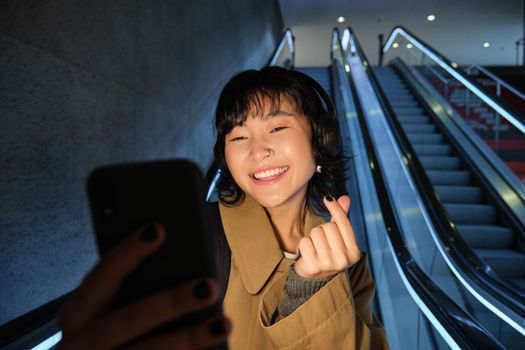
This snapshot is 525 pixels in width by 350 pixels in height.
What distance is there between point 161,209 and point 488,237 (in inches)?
173

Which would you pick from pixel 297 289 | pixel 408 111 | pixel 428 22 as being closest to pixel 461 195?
pixel 408 111

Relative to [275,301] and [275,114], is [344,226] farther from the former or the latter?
[275,114]

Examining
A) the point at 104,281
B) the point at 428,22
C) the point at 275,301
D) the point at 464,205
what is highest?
the point at 428,22

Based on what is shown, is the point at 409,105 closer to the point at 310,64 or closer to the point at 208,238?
the point at 208,238

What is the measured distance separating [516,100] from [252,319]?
957 cm

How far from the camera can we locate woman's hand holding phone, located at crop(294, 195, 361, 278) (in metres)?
0.83

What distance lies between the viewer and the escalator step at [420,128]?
626cm

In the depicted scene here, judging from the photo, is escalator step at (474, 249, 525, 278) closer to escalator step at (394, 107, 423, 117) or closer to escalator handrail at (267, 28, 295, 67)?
escalator step at (394, 107, 423, 117)

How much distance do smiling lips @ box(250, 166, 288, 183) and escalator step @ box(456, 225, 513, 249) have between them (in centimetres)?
348

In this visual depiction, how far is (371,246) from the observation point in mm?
3809

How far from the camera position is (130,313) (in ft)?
1.40

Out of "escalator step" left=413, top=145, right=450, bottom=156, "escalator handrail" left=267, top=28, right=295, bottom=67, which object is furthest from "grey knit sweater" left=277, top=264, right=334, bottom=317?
"escalator handrail" left=267, top=28, right=295, bottom=67

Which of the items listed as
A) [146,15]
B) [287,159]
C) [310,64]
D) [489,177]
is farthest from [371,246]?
[310,64]

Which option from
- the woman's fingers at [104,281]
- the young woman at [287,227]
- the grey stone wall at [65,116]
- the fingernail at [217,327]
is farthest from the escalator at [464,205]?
the grey stone wall at [65,116]
